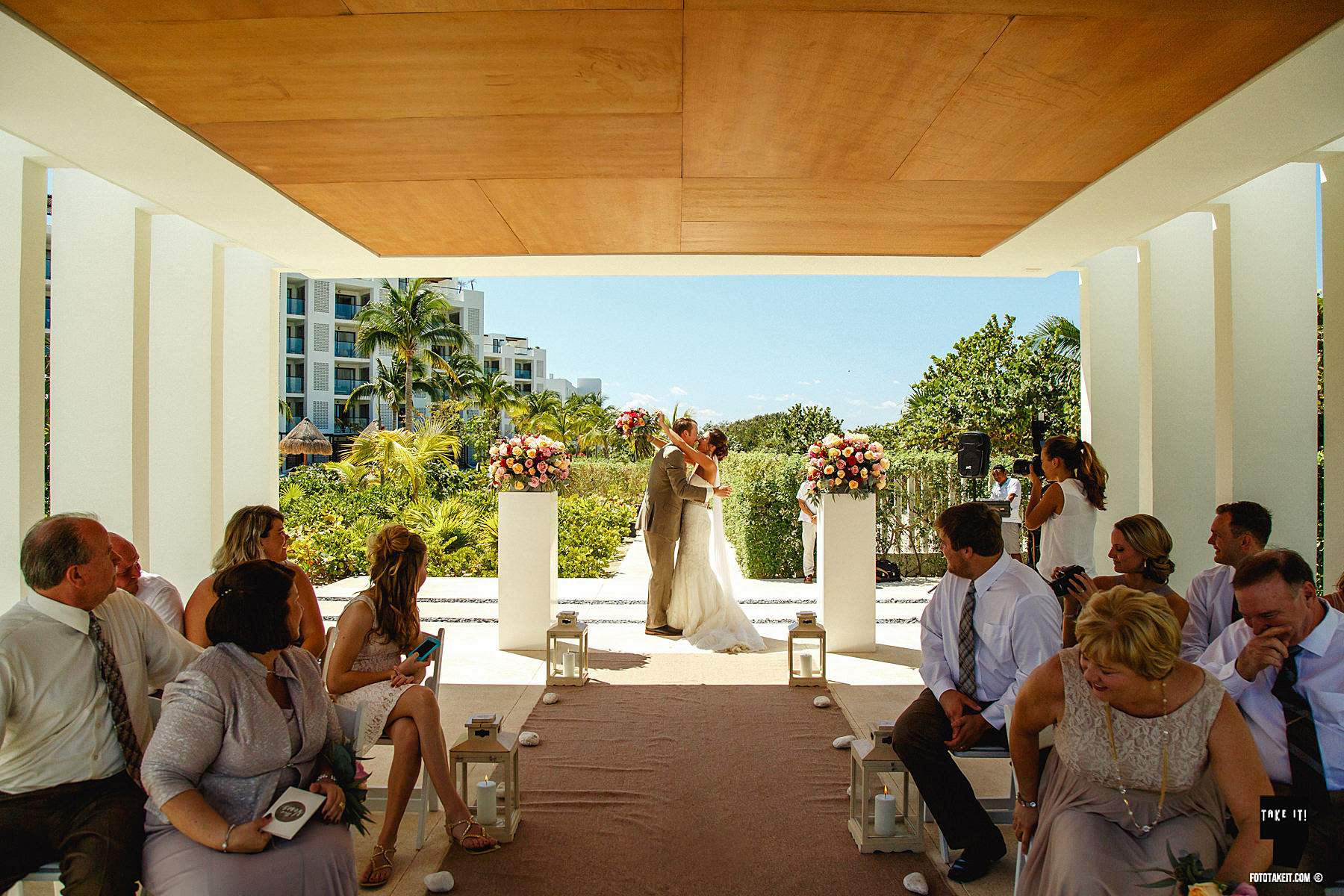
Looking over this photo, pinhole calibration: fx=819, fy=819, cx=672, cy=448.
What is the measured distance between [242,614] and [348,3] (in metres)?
1.92

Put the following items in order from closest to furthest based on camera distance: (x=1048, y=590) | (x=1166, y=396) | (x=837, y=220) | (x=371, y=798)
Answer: (x=1048, y=590) < (x=371, y=798) < (x=837, y=220) < (x=1166, y=396)

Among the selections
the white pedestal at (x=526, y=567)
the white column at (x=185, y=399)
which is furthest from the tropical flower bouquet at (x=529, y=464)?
the white column at (x=185, y=399)

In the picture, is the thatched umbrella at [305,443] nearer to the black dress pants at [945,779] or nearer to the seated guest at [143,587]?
the seated guest at [143,587]

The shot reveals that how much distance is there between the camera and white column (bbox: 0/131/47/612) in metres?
3.56

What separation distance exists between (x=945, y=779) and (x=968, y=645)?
1.72 feet

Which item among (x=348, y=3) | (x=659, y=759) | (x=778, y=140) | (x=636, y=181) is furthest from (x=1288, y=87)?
(x=659, y=759)

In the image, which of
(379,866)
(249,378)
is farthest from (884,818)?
(249,378)

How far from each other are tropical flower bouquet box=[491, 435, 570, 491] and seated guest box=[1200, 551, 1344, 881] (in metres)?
4.88

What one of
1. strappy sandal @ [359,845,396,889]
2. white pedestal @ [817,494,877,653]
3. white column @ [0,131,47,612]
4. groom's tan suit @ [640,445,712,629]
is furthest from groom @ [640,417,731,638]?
white column @ [0,131,47,612]

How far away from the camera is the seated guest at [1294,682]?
7.80 feet

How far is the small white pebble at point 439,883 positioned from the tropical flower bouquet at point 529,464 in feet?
12.6

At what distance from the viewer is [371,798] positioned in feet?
11.7

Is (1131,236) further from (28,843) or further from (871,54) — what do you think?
(28,843)

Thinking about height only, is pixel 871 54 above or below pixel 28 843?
above
